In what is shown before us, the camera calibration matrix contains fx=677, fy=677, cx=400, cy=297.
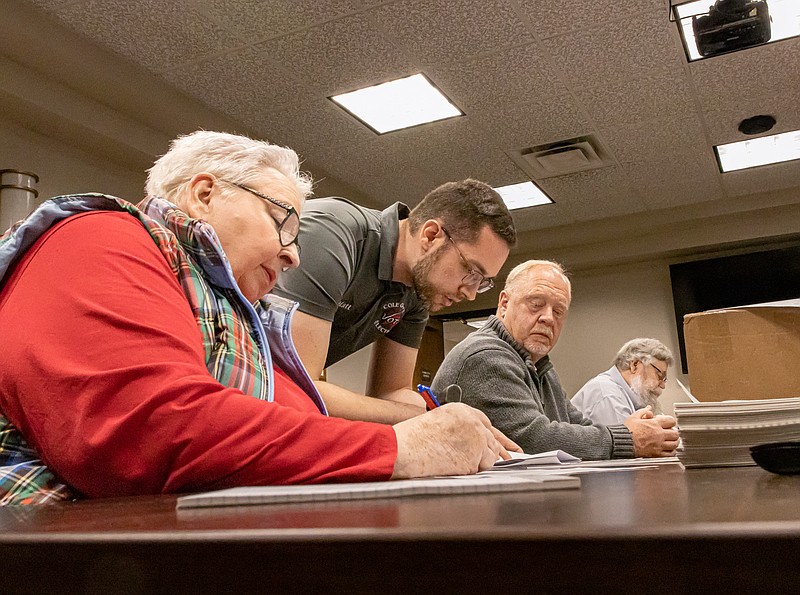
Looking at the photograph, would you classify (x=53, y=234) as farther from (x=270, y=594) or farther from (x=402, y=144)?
(x=402, y=144)

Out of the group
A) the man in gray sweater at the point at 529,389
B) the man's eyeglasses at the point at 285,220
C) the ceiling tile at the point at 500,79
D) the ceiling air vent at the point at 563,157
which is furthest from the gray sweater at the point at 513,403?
the ceiling air vent at the point at 563,157

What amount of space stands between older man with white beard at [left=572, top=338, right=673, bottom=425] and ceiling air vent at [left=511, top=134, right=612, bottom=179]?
1.25 meters

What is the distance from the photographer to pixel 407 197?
504cm

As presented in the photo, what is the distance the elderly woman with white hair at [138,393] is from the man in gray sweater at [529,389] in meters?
1.00

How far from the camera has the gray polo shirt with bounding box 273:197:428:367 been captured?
1.53m

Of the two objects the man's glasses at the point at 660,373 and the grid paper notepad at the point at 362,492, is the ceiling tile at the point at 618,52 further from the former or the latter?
the grid paper notepad at the point at 362,492

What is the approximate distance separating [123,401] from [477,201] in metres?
1.43

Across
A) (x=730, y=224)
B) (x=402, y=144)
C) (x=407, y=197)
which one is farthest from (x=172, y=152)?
(x=730, y=224)

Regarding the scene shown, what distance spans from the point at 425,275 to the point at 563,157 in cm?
279

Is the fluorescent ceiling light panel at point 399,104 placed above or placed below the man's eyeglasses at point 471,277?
above

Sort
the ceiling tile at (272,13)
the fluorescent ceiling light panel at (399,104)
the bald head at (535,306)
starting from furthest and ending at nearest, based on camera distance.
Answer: the fluorescent ceiling light panel at (399,104) < the ceiling tile at (272,13) < the bald head at (535,306)

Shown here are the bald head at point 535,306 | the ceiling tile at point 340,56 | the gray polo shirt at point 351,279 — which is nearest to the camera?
the gray polo shirt at point 351,279

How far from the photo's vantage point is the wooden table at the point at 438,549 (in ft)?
0.66

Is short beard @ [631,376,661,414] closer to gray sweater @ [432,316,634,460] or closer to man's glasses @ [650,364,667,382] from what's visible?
man's glasses @ [650,364,667,382]
